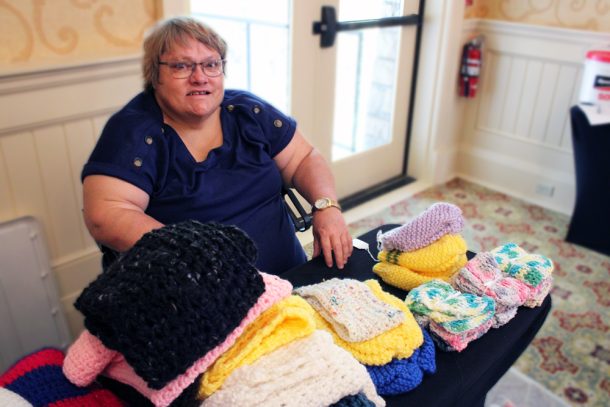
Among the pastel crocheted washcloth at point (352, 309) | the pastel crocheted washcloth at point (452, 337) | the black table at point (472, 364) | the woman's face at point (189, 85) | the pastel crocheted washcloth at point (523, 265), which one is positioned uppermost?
the woman's face at point (189, 85)

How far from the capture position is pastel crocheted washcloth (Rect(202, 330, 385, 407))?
67 cm

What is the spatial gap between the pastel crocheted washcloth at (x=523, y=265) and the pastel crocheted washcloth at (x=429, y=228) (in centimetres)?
11

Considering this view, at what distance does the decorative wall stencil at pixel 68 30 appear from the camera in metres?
1.43

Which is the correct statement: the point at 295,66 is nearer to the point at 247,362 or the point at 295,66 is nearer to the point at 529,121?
the point at 529,121

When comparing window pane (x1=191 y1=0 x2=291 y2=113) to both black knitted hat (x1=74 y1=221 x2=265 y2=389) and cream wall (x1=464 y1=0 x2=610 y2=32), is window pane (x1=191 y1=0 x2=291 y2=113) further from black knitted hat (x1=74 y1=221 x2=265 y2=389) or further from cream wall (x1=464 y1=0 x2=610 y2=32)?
black knitted hat (x1=74 y1=221 x2=265 y2=389)

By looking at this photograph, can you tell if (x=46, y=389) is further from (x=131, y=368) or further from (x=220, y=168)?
(x=220, y=168)

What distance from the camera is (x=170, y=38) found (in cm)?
115

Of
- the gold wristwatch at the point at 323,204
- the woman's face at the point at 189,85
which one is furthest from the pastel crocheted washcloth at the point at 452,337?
the woman's face at the point at 189,85

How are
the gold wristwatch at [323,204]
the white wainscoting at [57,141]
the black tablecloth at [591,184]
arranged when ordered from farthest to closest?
the black tablecloth at [591,184], the white wainscoting at [57,141], the gold wristwatch at [323,204]

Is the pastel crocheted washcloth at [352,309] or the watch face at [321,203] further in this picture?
the watch face at [321,203]

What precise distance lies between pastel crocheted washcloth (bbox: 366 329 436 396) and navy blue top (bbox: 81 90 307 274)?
54cm

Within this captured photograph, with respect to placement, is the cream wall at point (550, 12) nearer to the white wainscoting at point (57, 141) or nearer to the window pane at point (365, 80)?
the window pane at point (365, 80)

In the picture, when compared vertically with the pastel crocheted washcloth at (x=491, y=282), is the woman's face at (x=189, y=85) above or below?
above

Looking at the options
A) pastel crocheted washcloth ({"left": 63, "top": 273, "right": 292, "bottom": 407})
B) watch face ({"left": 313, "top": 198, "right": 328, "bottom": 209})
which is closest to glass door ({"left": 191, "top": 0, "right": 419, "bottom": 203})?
watch face ({"left": 313, "top": 198, "right": 328, "bottom": 209})
